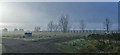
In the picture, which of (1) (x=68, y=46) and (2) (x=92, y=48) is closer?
(2) (x=92, y=48)

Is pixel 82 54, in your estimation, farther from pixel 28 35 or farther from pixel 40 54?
pixel 28 35

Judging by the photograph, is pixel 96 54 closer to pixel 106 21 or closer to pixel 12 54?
pixel 12 54

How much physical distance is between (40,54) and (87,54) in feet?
18.2

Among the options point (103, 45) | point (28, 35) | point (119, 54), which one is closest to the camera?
point (119, 54)

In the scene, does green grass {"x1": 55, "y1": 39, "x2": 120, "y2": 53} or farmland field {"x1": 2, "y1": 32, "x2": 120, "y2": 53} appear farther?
farmland field {"x1": 2, "y1": 32, "x2": 120, "y2": 53}

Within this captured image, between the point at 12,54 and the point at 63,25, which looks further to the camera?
the point at 63,25

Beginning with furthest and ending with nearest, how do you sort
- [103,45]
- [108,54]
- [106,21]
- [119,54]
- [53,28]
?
[53,28]
[106,21]
[103,45]
[108,54]
[119,54]

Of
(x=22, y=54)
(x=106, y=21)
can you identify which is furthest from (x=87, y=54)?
(x=106, y=21)

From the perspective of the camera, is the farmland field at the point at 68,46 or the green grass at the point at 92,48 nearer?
the green grass at the point at 92,48

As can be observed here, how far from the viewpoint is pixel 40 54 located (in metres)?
25.8

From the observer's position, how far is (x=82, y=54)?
2159 cm

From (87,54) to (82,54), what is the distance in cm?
39

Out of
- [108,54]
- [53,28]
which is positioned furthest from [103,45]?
[53,28]

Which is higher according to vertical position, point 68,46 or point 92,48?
point 92,48
